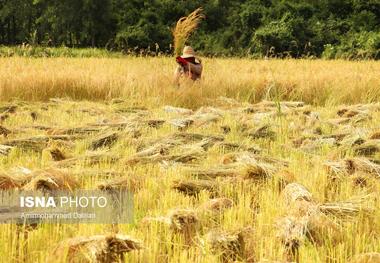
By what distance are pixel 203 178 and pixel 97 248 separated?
1.26m

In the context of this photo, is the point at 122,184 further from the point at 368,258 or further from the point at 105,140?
the point at 105,140

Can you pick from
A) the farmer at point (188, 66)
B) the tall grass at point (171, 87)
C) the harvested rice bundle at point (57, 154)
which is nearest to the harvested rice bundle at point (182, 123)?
the harvested rice bundle at point (57, 154)

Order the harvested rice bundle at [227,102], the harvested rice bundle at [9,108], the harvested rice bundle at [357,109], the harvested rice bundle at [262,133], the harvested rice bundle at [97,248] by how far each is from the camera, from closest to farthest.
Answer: the harvested rice bundle at [97,248] < the harvested rice bundle at [262,133] < the harvested rice bundle at [9,108] < the harvested rice bundle at [357,109] < the harvested rice bundle at [227,102]

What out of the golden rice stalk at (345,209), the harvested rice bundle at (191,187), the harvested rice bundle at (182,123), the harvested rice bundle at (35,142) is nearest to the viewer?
the golden rice stalk at (345,209)

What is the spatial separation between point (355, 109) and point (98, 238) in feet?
15.1

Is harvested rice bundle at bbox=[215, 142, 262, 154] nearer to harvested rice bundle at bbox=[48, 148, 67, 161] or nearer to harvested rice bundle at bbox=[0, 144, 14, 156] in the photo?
harvested rice bundle at bbox=[48, 148, 67, 161]

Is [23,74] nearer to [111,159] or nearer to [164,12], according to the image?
[111,159]

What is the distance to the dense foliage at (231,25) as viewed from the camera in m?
20.3

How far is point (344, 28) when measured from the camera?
2078cm

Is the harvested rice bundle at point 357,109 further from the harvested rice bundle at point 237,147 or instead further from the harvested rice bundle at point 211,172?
the harvested rice bundle at point 211,172

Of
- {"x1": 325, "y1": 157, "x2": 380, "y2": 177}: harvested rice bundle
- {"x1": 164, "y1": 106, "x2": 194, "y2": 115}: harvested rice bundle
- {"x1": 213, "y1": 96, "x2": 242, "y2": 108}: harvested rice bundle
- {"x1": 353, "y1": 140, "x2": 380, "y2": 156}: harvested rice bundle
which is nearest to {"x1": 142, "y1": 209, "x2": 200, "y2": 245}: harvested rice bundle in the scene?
{"x1": 325, "y1": 157, "x2": 380, "y2": 177}: harvested rice bundle

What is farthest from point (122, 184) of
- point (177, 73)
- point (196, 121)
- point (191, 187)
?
point (177, 73)

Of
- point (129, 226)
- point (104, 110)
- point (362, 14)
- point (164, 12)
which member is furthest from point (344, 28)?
point (129, 226)

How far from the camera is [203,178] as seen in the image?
9.09 feet
